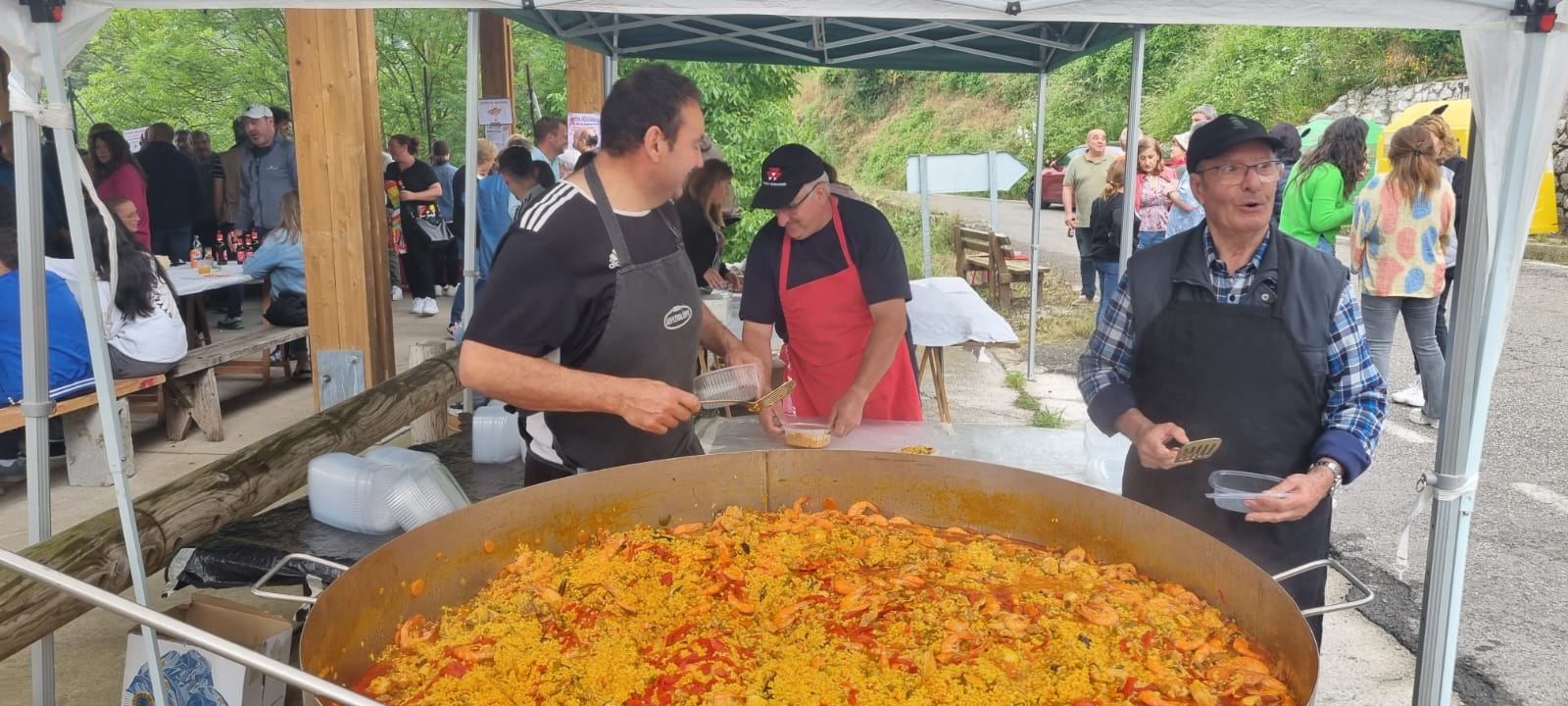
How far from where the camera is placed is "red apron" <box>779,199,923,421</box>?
12.0 feet

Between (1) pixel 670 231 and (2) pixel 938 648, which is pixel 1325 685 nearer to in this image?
(2) pixel 938 648

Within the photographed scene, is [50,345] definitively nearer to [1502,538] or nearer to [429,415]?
[429,415]

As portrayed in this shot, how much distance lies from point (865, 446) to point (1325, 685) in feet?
5.77

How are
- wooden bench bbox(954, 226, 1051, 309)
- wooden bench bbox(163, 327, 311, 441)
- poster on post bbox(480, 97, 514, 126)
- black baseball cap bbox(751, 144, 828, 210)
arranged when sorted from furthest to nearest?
wooden bench bbox(954, 226, 1051, 309), poster on post bbox(480, 97, 514, 126), wooden bench bbox(163, 327, 311, 441), black baseball cap bbox(751, 144, 828, 210)

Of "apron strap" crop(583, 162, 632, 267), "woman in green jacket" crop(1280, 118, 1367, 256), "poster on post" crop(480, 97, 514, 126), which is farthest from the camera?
"poster on post" crop(480, 97, 514, 126)

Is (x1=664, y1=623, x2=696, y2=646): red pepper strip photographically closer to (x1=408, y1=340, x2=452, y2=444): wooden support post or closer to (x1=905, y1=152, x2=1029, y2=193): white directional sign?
(x1=408, y1=340, x2=452, y2=444): wooden support post

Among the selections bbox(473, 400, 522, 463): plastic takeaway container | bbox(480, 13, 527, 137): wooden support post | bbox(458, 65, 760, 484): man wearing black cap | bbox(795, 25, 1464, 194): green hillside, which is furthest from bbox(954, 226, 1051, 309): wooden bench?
bbox(458, 65, 760, 484): man wearing black cap

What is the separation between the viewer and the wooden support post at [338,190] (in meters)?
5.03

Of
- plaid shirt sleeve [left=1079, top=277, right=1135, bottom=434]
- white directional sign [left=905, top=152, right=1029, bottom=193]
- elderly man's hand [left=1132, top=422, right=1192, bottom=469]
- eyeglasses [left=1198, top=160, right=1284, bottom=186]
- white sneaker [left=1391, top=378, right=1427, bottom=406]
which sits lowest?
white sneaker [left=1391, top=378, right=1427, bottom=406]

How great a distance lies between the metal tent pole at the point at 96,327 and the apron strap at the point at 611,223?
3.42 feet

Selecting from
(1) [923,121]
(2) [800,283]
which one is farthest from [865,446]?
(1) [923,121]

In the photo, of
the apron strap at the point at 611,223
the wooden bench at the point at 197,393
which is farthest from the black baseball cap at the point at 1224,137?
the wooden bench at the point at 197,393

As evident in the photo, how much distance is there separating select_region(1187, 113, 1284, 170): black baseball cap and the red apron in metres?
1.42

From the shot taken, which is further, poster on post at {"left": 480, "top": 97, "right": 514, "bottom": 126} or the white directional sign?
the white directional sign
